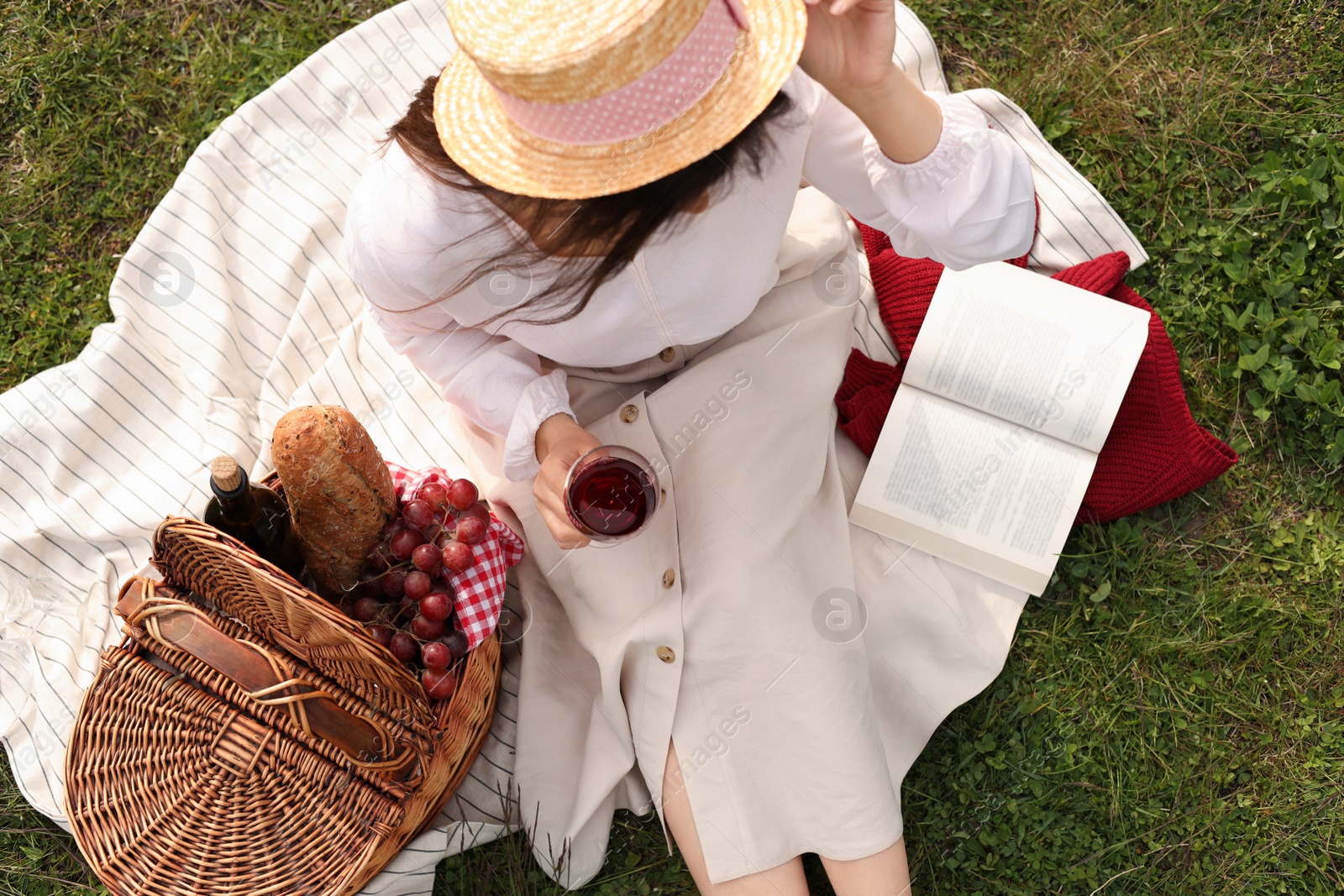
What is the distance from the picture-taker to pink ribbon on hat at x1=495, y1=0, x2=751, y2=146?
3.31 ft

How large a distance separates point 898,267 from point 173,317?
156 centimetres

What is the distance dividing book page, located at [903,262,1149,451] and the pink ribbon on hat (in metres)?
1.11

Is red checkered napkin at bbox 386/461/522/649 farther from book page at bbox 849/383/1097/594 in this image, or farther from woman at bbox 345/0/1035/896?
book page at bbox 849/383/1097/594

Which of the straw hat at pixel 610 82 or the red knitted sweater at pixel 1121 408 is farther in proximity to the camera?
the red knitted sweater at pixel 1121 408

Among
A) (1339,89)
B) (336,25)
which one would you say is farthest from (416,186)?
(1339,89)

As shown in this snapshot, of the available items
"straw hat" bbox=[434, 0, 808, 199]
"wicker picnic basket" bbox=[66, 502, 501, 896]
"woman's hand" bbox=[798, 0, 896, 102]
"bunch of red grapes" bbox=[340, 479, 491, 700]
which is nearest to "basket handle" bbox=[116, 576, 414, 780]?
"wicker picnic basket" bbox=[66, 502, 501, 896]

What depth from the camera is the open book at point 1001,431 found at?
2.02 metres

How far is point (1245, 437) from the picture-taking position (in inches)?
85.8

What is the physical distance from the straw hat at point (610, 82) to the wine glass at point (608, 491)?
44 cm

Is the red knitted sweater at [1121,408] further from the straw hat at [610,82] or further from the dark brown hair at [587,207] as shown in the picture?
the straw hat at [610,82]

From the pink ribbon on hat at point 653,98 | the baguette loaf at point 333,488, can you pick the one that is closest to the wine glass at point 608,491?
the baguette loaf at point 333,488

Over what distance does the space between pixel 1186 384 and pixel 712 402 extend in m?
1.16

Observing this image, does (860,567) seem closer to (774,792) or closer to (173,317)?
(774,792)

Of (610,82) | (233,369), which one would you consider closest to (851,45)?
(610,82)
